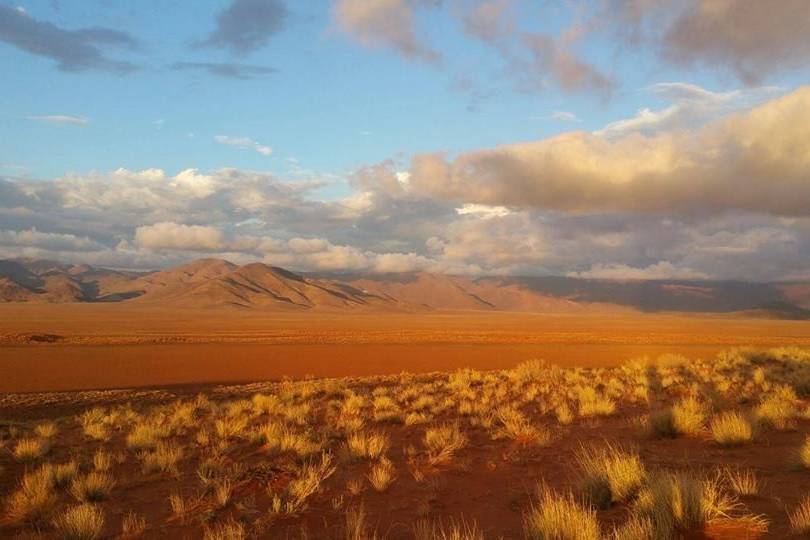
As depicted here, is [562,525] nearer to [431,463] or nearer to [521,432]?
[431,463]

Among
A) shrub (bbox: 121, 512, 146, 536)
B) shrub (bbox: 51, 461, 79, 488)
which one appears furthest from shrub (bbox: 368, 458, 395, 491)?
shrub (bbox: 51, 461, 79, 488)

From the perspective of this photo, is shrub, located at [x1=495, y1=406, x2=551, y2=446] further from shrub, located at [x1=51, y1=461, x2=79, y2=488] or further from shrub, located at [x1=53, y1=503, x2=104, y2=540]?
shrub, located at [x1=51, y1=461, x2=79, y2=488]

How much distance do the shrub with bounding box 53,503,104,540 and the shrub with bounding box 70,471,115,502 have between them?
1176 mm

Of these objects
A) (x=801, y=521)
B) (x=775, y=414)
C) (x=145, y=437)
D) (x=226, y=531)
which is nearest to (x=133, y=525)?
(x=226, y=531)

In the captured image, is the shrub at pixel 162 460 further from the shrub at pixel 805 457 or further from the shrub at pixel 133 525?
the shrub at pixel 805 457

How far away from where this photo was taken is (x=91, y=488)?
332 inches

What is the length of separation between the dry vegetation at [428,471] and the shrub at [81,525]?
22 mm

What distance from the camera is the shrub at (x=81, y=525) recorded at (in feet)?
21.6

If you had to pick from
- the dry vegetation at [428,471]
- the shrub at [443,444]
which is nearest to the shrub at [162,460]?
the dry vegetation at [428,471]

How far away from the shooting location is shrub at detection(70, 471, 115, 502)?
8.30m

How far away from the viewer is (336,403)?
18.1 m

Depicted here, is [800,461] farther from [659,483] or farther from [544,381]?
[544,381]

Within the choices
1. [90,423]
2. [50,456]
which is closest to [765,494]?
[50,456]

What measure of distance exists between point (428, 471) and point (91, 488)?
500 centimetres
